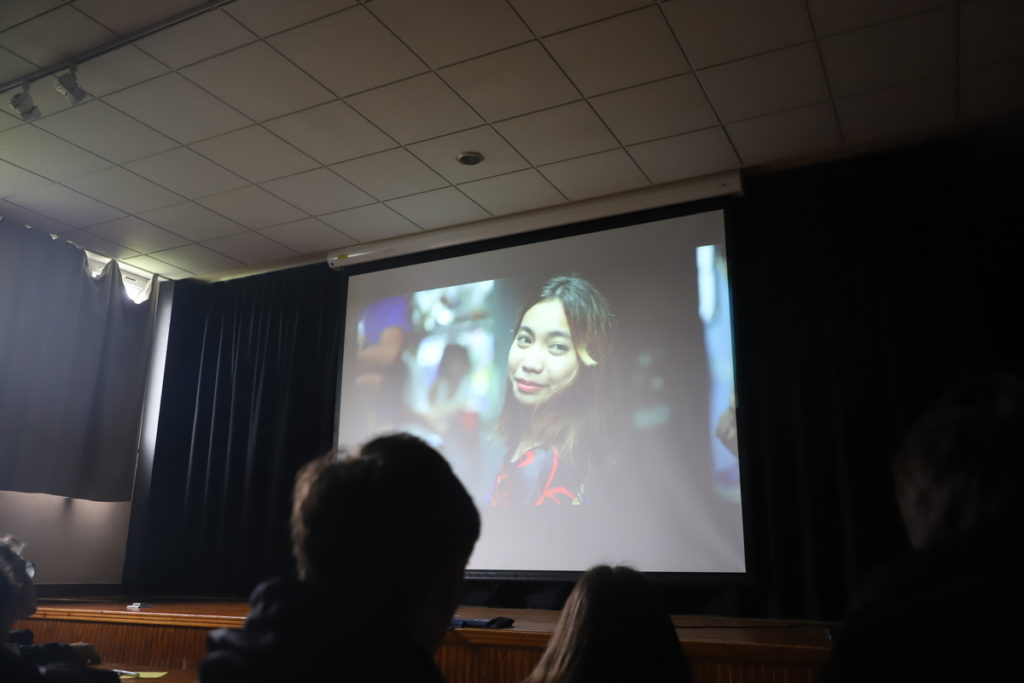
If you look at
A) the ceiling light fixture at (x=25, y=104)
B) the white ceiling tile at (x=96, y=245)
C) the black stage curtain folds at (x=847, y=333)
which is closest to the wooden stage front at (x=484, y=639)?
the black stage curtain folds at (x=847, y=333)

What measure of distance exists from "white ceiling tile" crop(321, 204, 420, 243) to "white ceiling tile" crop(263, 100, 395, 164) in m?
0.64

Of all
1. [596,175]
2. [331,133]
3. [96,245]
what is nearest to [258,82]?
[331,133]

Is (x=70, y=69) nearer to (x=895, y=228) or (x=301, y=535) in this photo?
(x=301, y=535)

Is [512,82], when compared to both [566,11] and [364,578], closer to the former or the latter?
[566,11]

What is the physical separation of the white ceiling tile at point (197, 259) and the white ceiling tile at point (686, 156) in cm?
307

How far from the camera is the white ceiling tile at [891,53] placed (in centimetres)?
301

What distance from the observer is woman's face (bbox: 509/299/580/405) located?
4422 millimetres

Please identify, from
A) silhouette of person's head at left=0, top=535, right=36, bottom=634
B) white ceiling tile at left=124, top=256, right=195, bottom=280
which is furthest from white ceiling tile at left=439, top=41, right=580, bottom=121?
white ceiling tile at left=124, top=256, right=195, bottom=280

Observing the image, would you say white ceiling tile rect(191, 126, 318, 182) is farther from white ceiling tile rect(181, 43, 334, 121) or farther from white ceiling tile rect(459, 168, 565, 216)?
white ceiling tile rect(459, 168, 565, 216)

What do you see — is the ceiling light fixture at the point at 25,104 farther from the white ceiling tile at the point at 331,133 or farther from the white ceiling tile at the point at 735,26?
the white ceiling tile at the point at 735,26

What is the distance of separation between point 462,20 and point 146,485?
13.7 ft

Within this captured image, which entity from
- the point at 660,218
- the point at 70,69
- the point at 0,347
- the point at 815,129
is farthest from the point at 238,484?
the point at 815,129

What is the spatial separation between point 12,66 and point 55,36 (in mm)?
366

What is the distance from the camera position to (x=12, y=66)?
335 cm
